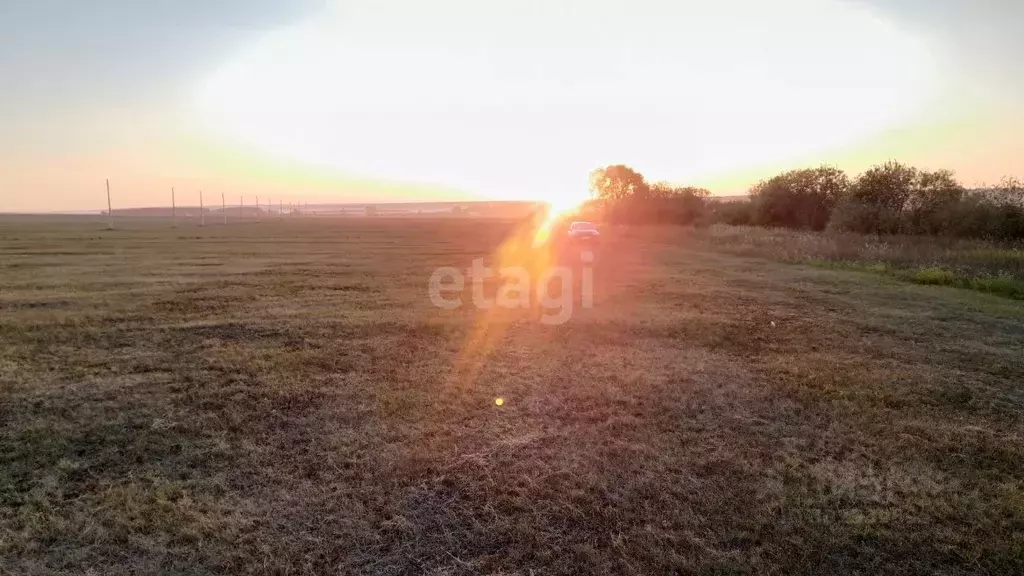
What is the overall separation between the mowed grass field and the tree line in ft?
58.4

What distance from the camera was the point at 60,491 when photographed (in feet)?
11.9

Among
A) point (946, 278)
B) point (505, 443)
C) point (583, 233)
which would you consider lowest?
point (505, 443)

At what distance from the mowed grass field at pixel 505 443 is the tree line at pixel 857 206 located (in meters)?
17.8

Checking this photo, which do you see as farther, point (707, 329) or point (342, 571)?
point (707, 329)

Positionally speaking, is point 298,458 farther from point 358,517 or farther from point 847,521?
point 847,521

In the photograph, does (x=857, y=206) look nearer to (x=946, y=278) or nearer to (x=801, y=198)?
(x=801, y=198)

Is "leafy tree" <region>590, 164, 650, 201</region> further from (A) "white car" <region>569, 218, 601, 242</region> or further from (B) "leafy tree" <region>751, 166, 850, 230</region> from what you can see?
(A) "white car" <region>569, 218, 601, 242</region>

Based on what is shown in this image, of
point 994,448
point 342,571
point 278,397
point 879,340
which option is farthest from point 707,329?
point 342,571

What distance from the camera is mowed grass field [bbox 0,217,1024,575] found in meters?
3.08

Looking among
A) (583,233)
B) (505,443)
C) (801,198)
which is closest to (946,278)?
(505,443)

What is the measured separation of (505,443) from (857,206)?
100ft

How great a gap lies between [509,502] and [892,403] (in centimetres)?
441

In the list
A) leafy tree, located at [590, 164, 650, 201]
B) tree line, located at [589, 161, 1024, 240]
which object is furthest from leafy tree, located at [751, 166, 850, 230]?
leafy tree, located at [590, 164, 650, 201]

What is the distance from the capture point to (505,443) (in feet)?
14.4
